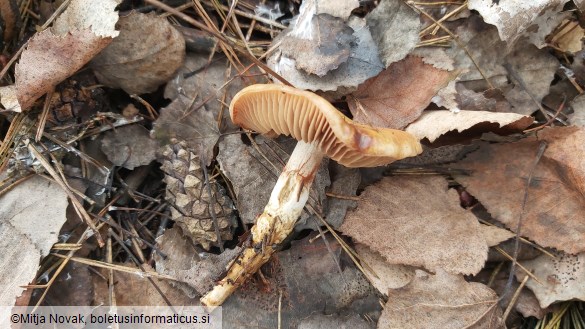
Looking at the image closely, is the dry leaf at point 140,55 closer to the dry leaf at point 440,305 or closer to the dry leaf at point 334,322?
the dry leaf at point 334,322

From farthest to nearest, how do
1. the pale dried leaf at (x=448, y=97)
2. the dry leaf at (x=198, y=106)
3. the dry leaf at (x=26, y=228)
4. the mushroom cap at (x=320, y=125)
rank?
1. the dry leaf at (x=198, y=106)
2. the pale dried leaf at (x=448, y=97)
3. the dry leaf at (x=26, y=228)
4. the mushroom cap at (x=320, y=125)

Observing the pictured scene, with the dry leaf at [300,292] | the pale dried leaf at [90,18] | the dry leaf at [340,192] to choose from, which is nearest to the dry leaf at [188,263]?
the dry leaf at [300,292]

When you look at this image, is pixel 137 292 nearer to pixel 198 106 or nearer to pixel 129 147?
pixel 129 147

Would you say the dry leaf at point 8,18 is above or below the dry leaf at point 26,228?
above

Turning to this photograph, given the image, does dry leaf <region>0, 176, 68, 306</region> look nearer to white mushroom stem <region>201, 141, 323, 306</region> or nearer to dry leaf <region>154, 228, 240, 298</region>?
dry leaf <region>154, 228, 240, 298</region>

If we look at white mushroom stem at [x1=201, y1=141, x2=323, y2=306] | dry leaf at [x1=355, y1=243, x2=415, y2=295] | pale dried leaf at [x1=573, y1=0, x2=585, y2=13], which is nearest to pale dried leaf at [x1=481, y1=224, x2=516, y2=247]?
dry leaf at [x1=355, y1=243, x2=415, y2=295]

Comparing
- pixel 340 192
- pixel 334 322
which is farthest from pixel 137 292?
pixel 340 192
